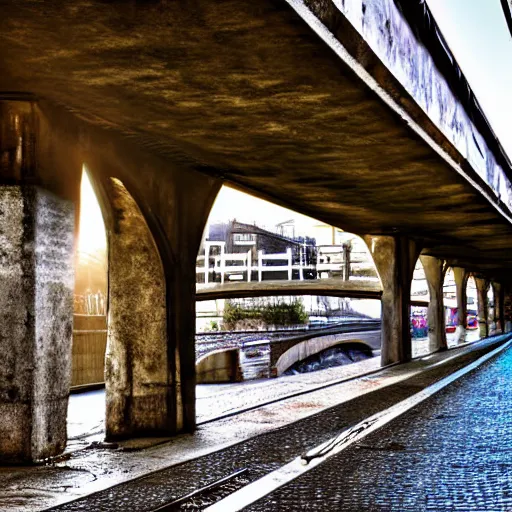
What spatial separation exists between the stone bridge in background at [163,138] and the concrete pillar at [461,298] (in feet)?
86.8

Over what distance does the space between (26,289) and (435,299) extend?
24792mm

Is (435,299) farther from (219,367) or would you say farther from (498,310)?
(498,310)

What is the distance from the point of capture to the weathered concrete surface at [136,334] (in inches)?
372

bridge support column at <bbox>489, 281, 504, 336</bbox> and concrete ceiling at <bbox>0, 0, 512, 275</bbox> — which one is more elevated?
concrete ceiling at <bbox>0, 0, 512, 275</bbox>

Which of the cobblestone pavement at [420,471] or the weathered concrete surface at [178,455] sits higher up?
the cobblestone pavement at [420,471]

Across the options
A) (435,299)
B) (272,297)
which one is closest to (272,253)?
(272,297)

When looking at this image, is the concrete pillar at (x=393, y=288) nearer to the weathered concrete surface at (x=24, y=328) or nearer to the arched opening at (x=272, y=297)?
the arched opening at (x=272, y=297)

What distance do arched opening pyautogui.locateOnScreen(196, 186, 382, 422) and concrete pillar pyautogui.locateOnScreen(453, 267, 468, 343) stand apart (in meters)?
4.04

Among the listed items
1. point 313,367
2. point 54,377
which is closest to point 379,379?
point 54,377

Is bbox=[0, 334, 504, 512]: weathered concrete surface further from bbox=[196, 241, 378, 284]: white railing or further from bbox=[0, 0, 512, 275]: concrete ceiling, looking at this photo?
bbox=[196, 241, 378, 284]: white railing

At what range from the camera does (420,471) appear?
6609 millimetres

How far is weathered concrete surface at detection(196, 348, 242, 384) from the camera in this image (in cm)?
2543

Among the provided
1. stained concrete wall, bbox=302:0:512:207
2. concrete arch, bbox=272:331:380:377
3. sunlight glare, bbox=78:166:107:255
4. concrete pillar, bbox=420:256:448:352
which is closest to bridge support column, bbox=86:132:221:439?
stained concrete wall, bbox=302:0:512:207

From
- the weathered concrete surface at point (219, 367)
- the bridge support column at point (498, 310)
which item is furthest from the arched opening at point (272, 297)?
the bridge support column at point (498, 310)
